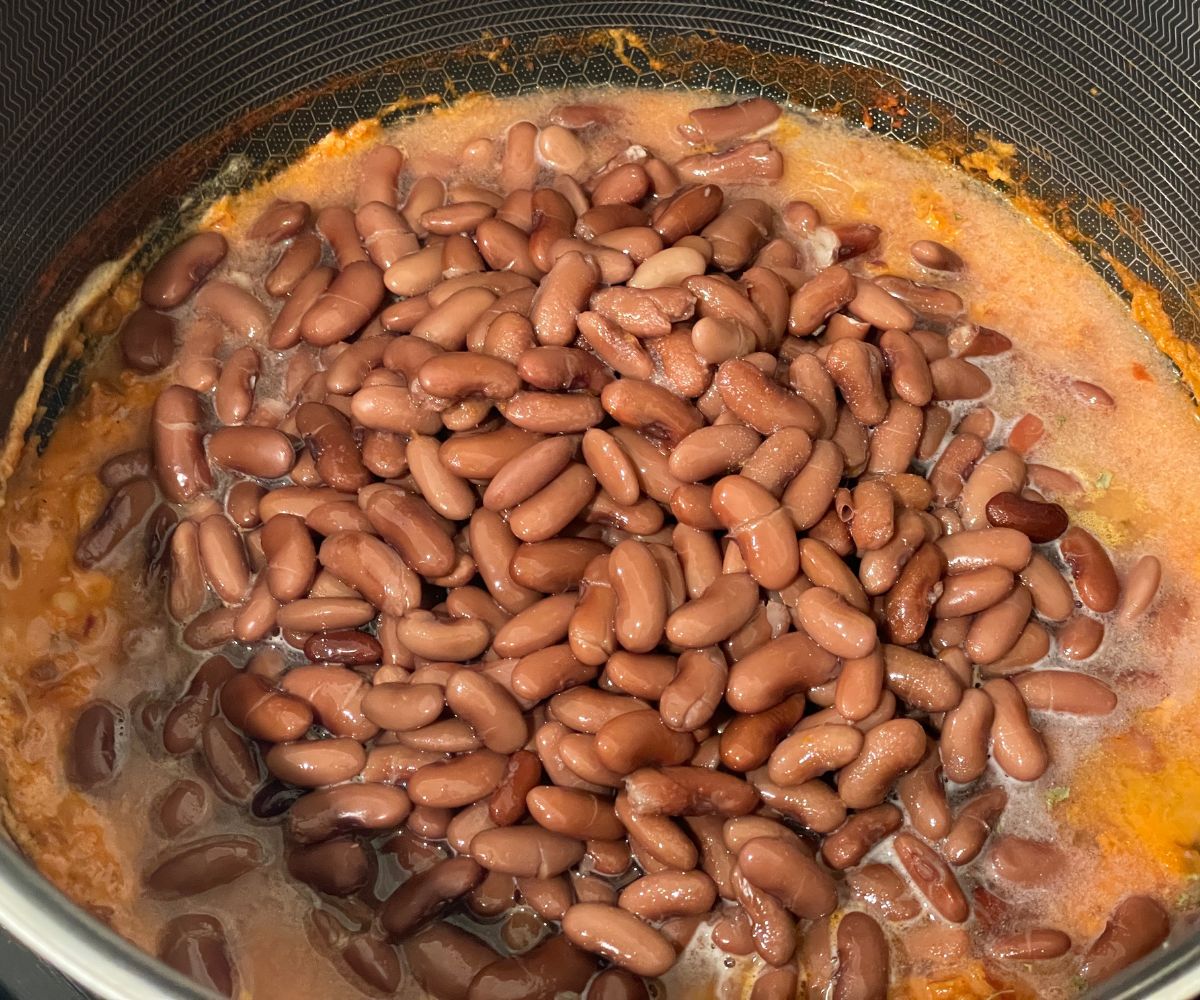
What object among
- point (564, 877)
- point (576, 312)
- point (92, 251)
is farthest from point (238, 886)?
point (92, 251)

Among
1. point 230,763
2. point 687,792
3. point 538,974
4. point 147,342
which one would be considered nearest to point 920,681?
point 687,792

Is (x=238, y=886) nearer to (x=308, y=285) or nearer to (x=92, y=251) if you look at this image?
(x=308, y=285)

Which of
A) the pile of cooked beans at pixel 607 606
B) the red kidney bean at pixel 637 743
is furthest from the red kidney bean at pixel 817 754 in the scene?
the red kidney bean at pixel 637 743

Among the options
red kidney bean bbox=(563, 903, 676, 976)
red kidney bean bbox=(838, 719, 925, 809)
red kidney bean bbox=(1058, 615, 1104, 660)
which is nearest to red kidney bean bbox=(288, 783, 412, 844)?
red kidney bean bbox=(563, 903, 676, 976)

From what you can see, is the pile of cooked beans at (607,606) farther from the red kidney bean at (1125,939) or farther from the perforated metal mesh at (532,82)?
the perforated metal mesh at (532,82)

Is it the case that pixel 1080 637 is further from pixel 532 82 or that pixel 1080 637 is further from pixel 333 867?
pixel 532 82

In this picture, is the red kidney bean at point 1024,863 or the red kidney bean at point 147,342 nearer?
the red kidney bean at point 1024,863

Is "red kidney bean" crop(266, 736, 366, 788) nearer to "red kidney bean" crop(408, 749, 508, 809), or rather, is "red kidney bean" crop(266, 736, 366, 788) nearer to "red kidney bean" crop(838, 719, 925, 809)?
"red kidney bean" crop(408, 749, 508, 809)
